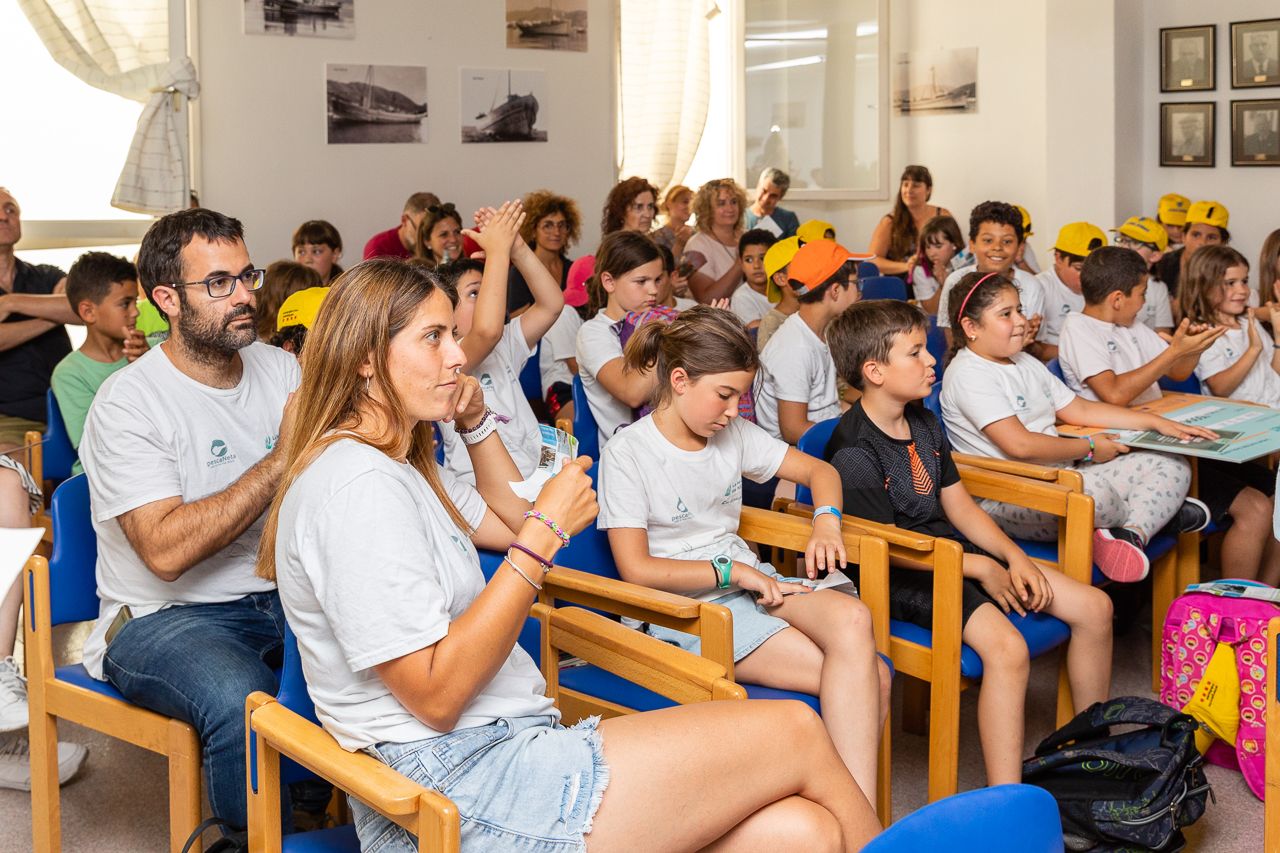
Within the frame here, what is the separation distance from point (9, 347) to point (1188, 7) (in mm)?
6528

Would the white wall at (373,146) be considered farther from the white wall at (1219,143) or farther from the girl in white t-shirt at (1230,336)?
the girl in white t-shirt at (1230,336)

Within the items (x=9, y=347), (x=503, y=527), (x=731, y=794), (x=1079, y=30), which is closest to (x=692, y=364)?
(x=503, y=527)

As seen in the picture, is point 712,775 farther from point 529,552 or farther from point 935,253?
point 935,253

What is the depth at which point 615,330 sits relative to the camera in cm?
402

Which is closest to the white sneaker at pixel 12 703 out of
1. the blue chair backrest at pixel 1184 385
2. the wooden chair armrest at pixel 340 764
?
the wooden chair armrest at pixel 340 764

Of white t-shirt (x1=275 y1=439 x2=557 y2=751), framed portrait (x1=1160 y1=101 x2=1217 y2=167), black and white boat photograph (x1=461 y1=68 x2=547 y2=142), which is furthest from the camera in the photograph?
framed portrait (x1=1160 y1=101 x2=1217 y2=167)

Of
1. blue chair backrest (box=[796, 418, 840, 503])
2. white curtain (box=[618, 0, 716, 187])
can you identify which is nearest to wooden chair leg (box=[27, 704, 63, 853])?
blue chair backrest (box=[796, 418, 840, 503])

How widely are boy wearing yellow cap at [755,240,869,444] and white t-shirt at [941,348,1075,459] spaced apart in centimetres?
44

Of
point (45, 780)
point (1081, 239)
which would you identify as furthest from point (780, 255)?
point (45, 780)

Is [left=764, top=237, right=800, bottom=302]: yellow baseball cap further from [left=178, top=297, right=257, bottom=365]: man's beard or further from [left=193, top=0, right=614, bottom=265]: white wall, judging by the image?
[left=193, top=0, right=614, bottom=265]: white wall

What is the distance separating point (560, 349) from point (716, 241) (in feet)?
7.43

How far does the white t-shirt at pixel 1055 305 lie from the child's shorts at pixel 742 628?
10.3ft

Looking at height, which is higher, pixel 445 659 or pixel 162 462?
pixel 162 462

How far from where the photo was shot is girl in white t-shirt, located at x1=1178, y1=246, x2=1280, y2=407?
180 inches
